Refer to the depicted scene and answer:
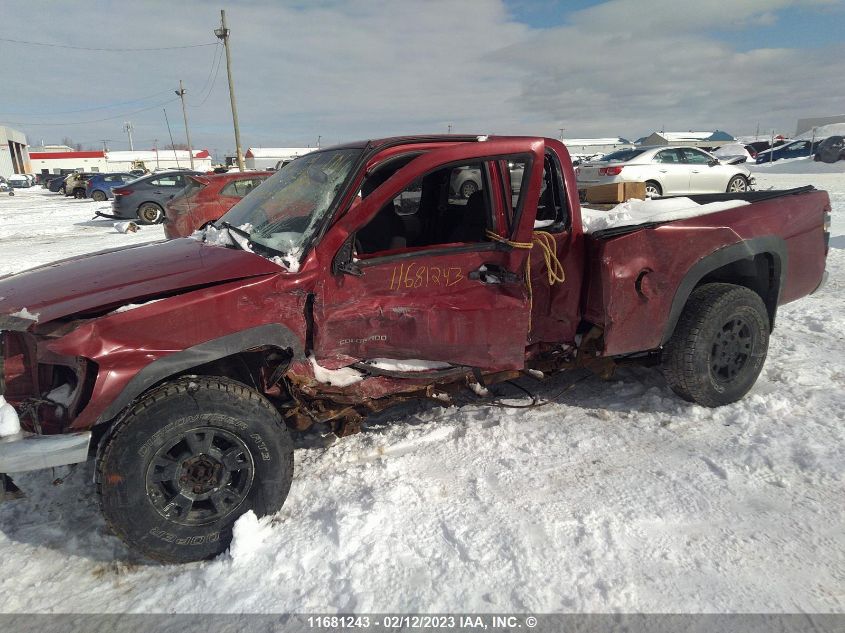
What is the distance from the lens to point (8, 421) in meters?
2.34

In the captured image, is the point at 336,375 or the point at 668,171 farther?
the point at 668,171

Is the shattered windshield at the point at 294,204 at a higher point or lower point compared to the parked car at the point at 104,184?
lower

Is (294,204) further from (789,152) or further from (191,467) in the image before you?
(789,152)

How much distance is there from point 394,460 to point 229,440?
1057 mm

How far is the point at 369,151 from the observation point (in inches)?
120

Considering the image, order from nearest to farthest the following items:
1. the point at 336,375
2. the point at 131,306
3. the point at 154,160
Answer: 1. the point at 131,306
2. the point at 336,375
3. the point at 154,160

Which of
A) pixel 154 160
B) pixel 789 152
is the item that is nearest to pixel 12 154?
pixel 154 160

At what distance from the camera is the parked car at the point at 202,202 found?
9227 mm

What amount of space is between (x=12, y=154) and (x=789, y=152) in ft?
314

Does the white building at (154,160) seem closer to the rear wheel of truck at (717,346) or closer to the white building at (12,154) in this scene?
the white building at (12,154)

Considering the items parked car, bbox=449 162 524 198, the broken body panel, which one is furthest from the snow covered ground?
parked car, bbox=449 162 524 198

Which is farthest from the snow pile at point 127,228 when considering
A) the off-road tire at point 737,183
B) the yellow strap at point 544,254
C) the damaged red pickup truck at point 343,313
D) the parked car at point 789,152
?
the parked car at point 789,152

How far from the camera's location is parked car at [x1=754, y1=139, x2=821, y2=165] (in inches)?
1292

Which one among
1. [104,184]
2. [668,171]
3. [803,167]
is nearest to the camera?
[668,171]
